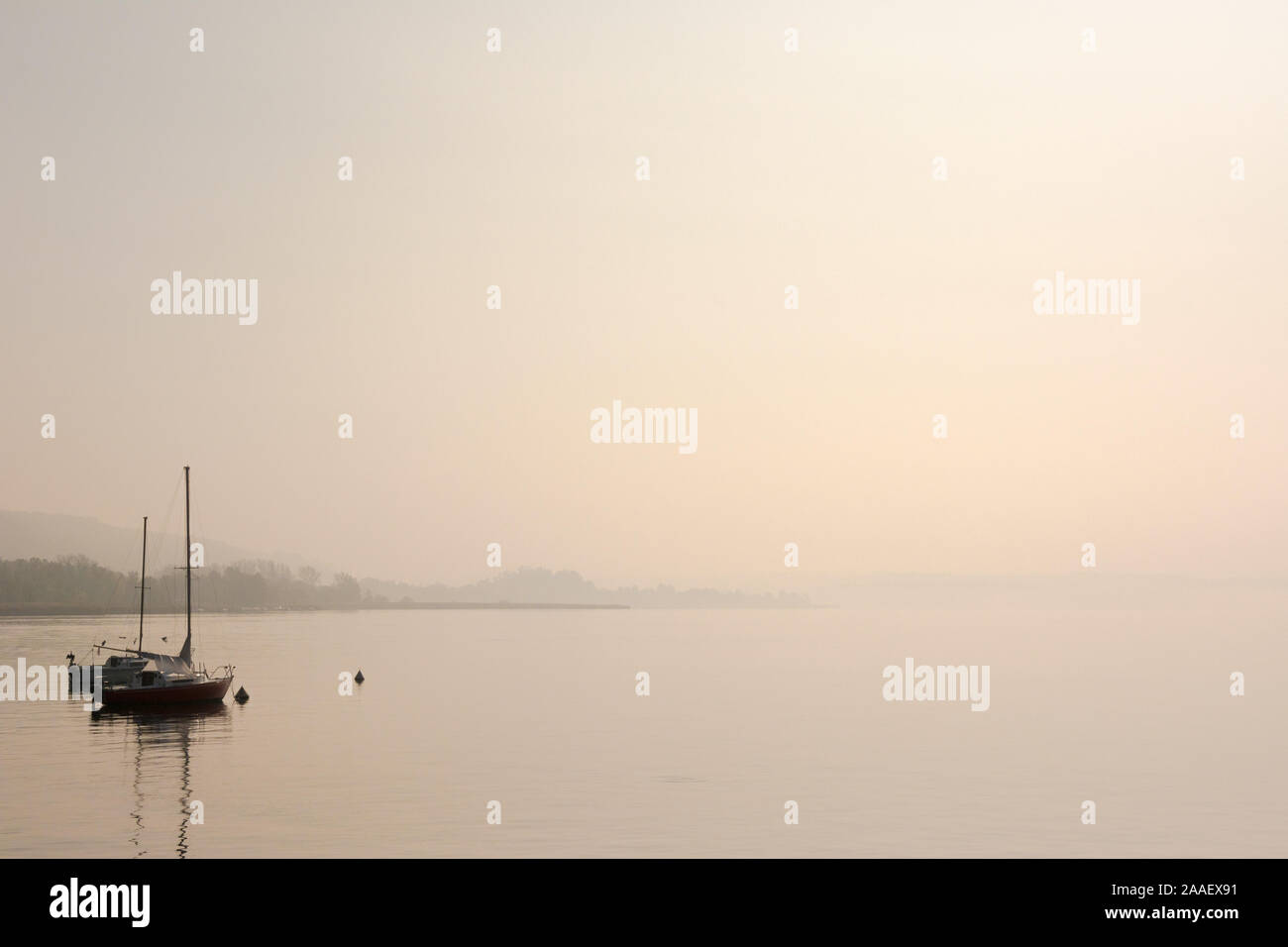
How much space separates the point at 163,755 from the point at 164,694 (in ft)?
75.1

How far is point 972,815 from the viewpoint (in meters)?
54.0

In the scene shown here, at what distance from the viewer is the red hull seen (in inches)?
3637

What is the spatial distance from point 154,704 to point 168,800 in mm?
41797

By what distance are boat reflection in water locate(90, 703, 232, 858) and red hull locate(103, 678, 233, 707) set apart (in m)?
0.50

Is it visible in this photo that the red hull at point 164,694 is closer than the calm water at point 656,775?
No

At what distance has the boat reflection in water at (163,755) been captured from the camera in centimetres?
4809

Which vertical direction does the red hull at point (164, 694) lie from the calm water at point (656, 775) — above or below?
above

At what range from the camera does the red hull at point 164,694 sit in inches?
3637

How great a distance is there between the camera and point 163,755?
72750 mm

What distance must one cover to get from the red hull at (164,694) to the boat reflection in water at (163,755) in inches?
19.6

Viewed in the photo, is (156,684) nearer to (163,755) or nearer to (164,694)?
(164,694)
